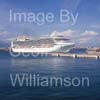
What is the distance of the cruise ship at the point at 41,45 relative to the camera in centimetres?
2156

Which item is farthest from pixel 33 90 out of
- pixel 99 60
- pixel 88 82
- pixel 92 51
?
pixel 92 51

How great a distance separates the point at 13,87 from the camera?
8695 millimetres

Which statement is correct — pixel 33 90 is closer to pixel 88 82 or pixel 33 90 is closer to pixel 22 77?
pixel 88 82

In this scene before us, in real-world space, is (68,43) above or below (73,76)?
above

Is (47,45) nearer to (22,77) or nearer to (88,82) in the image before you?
(22,77)

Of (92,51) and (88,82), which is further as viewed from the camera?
(92,51)

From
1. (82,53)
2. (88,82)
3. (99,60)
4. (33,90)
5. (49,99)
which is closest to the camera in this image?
(49,99)

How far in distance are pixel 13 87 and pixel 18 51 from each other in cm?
1366

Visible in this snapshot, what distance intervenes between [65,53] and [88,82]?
38.7 ft

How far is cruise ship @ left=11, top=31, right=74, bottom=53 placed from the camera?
2156cm

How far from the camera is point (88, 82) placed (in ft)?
32.0

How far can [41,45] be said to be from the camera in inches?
869

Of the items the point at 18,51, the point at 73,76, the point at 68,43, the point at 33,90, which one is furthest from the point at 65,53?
the point at 33,90

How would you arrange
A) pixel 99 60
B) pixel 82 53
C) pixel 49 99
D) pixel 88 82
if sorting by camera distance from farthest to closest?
pixel 82 53 < pixel 99 60 < pixel 88 82 < pixel 49 99
